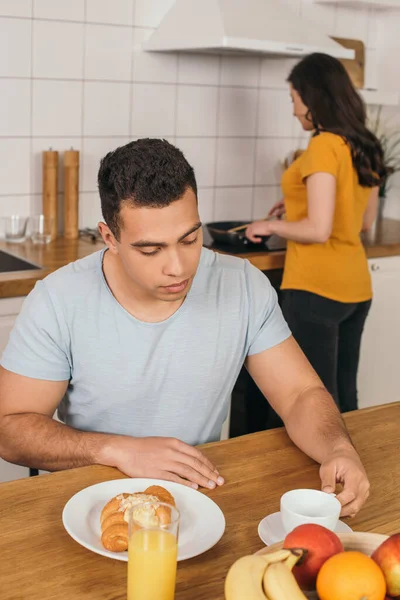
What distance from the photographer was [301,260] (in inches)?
106

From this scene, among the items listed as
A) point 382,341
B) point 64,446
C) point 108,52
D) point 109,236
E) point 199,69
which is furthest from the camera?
point 382,341

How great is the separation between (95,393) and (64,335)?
0.40 ft

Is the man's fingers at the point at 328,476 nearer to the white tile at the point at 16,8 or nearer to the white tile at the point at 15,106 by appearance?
the white tile at the point at 15,106

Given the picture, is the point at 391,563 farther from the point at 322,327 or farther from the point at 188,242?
the point at 322,327

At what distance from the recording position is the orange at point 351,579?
85 centimetres

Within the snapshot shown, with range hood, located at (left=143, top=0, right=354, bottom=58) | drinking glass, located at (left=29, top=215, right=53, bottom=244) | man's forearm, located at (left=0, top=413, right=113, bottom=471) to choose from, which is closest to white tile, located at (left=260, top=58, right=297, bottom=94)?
range hood, located at (left=143, top=0, right=354, bottom=58)

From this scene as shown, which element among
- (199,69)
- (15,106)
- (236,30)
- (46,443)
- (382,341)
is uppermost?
(236,30)

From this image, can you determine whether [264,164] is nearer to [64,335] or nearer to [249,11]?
[249,11]

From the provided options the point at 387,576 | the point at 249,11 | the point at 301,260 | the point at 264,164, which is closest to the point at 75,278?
Result: the point at 387,576

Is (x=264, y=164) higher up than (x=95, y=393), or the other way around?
(x=264, y=164)

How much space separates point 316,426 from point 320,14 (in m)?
2.36

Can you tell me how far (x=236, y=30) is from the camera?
2.71 meters

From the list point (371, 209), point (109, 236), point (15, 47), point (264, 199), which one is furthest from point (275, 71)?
point (109, 236)

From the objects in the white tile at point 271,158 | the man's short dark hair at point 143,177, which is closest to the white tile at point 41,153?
the white tile at point 271,158
